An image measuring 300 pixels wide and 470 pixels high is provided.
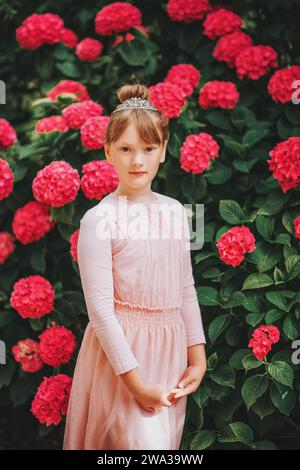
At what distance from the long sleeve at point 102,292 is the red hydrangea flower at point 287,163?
819 millimetres

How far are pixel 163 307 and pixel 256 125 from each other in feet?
3.63

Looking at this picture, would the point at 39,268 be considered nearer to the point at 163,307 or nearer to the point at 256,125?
the point at 163,307

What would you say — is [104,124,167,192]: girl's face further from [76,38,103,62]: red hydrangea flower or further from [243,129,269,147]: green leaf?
[76,38,103,62]: red hydrangea flower

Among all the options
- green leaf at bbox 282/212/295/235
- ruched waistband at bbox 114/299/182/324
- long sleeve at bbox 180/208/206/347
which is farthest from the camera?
green leaf at bbox 282/212/295/235

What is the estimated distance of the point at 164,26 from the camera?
3.12 metres

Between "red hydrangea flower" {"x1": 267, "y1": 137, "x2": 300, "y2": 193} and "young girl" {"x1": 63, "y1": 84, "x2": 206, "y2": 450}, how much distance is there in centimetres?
58

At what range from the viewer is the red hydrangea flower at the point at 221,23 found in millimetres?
2820

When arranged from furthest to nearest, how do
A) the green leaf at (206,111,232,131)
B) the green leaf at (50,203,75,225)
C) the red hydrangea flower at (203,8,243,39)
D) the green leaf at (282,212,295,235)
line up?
1. the red hydrangea flower at (203,8,243,39)
2. the green leaf at (206,111,232,131)
3. the green leaf at (50,203,75,225)
4. the green leaf at (282,212,295,235)

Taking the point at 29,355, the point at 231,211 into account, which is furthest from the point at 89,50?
the point at 29,355

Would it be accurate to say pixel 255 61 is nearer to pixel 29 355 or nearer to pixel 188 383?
pixel 188 383

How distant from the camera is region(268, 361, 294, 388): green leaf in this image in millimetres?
2123

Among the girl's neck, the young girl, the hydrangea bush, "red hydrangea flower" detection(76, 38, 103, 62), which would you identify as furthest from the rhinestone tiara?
"red hydrangea flower" detection(76, 38, 103, 62)

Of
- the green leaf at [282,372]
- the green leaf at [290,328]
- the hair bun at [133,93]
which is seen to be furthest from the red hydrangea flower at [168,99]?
the green leaf at [282,372]

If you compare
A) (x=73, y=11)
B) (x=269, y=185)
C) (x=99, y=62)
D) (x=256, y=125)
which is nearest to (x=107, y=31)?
(x=99, y=62)
